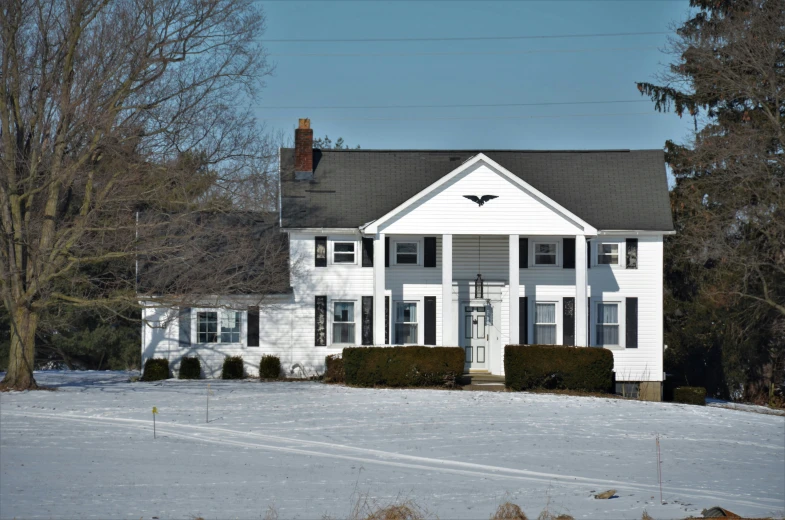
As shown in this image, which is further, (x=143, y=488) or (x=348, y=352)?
(x=348, y=352)

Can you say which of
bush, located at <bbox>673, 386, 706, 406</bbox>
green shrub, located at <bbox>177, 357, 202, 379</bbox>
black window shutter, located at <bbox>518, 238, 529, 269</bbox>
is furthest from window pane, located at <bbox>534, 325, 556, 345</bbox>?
green shrub, located at <bbox>177, 357, 202, 379</bbox>

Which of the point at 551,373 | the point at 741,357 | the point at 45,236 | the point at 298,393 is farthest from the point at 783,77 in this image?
the point at 45,236

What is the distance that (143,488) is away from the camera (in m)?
15.4

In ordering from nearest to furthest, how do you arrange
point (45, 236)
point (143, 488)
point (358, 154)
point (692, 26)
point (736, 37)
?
point (143, 488) < point (45, 236) < point (736, 37) < point (358, 154) < point (692, 26)

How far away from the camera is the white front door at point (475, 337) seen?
3155 cm

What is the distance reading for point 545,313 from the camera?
3142 centimetres

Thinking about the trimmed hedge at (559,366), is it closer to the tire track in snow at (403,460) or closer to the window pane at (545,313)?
the window pane at (545,313)

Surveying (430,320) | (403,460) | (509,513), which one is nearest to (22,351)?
(430,320)

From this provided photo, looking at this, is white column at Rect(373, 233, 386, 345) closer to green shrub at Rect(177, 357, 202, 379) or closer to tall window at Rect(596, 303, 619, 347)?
green shrub at Rect(177, 357, 202, 379)

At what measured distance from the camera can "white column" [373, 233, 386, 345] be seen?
29438mm

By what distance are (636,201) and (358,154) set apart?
930 cm

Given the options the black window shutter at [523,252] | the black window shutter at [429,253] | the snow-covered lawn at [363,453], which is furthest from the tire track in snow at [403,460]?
the black window shutter at [523,252]

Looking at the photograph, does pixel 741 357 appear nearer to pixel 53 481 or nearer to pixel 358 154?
pixel 358 154

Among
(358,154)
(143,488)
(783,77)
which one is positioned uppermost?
(783,77)
